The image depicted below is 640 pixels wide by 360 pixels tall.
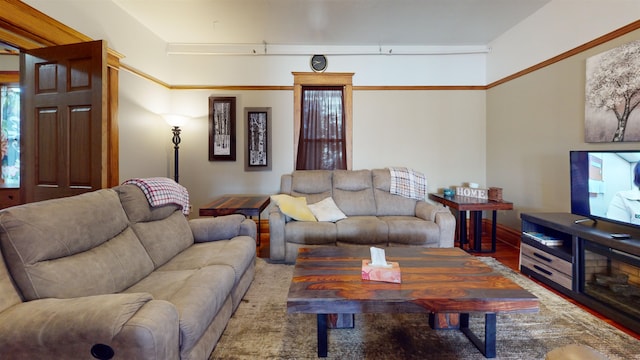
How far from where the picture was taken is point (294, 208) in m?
3.15

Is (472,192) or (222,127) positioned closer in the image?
(472,192)

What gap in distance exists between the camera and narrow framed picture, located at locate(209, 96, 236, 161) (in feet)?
14.0

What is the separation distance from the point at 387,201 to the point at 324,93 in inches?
76.2

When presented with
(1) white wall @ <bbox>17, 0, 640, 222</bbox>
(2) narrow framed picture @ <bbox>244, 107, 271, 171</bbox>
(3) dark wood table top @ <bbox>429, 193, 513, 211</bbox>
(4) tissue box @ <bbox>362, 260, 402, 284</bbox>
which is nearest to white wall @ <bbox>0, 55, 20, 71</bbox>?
(1) white wall @ <bbox>17, 0, 640, 222</bbox>

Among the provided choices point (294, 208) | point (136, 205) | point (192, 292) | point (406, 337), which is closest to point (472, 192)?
point (294, 208)

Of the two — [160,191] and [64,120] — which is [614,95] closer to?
[160,191]

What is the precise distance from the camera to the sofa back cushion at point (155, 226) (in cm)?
194

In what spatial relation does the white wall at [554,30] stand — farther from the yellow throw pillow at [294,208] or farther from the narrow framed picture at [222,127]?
the narrow framed picture at [222,127]

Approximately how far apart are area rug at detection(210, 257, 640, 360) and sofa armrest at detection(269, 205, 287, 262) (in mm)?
843

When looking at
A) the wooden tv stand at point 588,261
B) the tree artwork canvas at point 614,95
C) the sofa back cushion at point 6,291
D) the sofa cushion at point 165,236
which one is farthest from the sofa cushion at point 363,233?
the sofa back cushion at point 6,291

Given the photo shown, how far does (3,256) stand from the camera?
1.21 meters

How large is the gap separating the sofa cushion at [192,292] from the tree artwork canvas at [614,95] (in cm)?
330

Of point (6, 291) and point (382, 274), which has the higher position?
point (6, 291)

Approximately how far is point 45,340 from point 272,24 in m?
3.64
